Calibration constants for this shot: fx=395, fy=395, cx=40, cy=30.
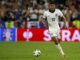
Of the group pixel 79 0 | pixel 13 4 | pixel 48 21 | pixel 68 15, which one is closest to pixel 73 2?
pixel 79 0

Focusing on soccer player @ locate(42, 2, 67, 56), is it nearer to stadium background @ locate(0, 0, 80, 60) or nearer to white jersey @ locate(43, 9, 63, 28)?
white jersey @ locate(43, 9, 63, 28)

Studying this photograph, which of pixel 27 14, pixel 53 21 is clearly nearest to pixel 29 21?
pixel 27 14

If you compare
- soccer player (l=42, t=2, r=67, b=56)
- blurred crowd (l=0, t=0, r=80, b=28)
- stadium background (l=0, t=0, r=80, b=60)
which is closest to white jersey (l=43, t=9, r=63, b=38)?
soccer player (l=42, t=2, r=67, b=56)

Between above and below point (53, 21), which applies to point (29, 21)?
above

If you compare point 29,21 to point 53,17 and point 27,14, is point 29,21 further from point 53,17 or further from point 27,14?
point 53,17

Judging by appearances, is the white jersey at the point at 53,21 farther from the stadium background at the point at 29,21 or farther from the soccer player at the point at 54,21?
the stadium background at the point at 29,21

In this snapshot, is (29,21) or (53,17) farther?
(29,21)

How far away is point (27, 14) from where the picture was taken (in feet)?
86.4

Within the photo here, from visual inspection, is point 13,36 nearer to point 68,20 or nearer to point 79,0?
point 68,20

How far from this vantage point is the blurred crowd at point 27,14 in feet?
86.6

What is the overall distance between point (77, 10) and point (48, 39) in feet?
12.4

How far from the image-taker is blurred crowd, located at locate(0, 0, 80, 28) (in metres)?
26.4

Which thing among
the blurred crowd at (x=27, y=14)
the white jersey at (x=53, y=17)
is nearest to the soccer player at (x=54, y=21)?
the white jersey at (x=53, y=17)

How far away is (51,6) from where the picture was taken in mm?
15789
